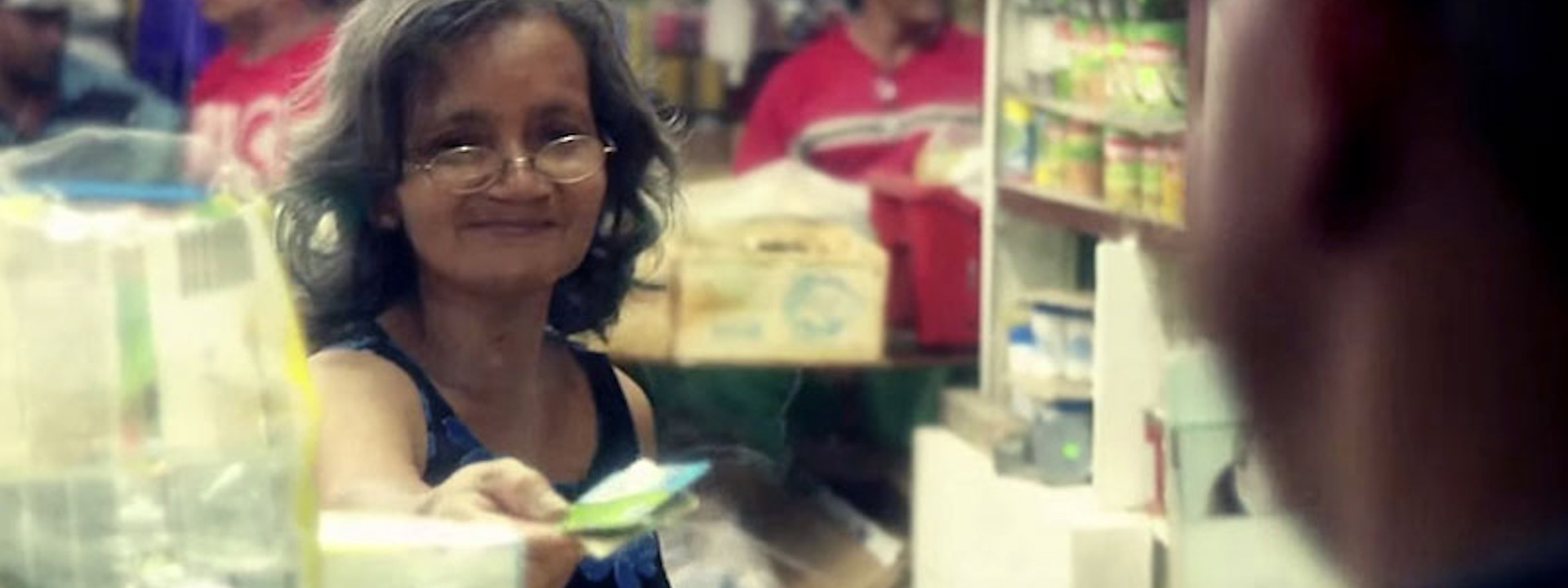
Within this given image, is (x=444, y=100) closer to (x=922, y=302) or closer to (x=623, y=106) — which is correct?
(x=623, y=106)

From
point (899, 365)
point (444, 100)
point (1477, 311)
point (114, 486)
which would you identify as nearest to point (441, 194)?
point (444, 100)

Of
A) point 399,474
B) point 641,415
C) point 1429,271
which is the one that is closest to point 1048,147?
point 641,415

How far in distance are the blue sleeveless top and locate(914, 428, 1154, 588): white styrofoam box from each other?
0.24 metres

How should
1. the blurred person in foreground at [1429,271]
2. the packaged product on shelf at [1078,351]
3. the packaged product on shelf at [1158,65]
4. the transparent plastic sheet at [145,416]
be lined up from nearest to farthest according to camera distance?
the blurred person in foreground at [1429,271], the transparent plastic sheet at [145,416], the packaged product on shelf at [1158,65], the packaged product on shelf at [1078,351]

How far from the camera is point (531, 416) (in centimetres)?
81

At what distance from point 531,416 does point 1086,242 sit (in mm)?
525

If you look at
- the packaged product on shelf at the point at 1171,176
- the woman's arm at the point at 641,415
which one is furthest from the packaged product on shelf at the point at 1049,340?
the woman's arm at the point at 641,415

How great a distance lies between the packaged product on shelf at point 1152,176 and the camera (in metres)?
1.14

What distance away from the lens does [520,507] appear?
789 mm

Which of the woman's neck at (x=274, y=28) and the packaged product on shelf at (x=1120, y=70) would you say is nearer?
the woman's neck at (x=274, y=28)

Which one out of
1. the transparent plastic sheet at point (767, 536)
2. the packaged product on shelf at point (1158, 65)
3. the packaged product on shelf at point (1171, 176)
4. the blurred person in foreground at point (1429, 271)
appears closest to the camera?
the blurred person in foreground at point (1429, 271)

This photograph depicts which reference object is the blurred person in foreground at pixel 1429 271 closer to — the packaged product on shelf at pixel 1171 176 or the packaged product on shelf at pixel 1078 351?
the packaged product on shelf at pixel 1171 176

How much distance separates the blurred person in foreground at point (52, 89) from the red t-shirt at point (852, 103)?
0.24 m

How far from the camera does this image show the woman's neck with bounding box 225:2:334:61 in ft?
2.58
